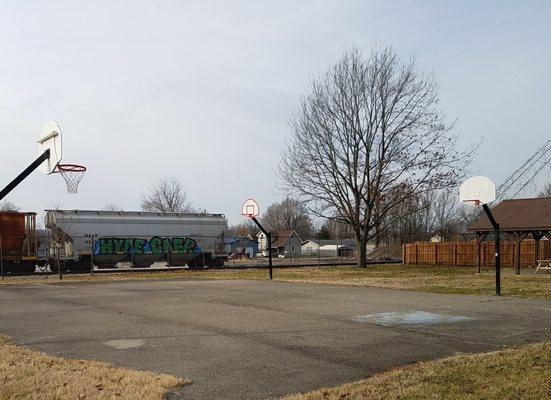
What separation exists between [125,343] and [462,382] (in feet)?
17.8

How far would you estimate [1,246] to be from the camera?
3142 cm

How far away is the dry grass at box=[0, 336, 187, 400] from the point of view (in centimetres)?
611

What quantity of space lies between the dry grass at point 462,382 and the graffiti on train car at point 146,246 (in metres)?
31.9

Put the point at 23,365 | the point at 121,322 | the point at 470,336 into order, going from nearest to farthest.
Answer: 1. the point at 23,365
2. the point at 470,336
3. the point at 121,322

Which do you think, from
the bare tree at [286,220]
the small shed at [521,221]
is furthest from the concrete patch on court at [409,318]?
the bare tree at [286,220]

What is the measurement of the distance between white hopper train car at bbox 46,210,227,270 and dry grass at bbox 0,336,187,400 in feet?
87.0

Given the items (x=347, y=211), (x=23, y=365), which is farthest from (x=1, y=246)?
(x=23, y=365)

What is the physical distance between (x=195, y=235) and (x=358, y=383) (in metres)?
34.6

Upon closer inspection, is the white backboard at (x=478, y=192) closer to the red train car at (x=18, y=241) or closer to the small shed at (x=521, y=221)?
the small shed at (x=521, y=221)

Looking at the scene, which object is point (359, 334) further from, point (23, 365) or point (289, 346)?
point (23, 365)

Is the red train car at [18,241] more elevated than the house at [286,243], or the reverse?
the red train car at [18,241]

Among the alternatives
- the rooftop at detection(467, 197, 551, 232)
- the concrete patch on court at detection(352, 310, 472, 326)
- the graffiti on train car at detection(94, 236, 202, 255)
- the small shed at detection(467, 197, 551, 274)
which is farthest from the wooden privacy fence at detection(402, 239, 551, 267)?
the concrete patch on court at detection(352, 310, 472, 326)

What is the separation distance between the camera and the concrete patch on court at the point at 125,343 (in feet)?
29.4

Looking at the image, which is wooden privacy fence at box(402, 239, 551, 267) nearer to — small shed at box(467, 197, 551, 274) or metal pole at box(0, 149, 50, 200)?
small shed at box(467, 197, 551, 274)
